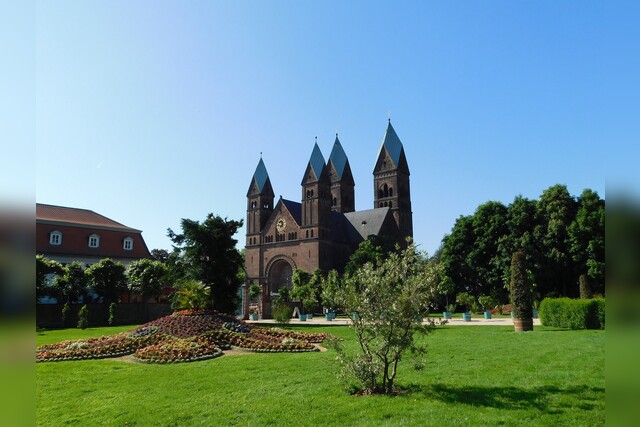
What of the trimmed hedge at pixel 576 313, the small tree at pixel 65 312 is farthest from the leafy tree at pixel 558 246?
the small tree at pixel 65 312

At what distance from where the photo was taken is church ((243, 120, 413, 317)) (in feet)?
226

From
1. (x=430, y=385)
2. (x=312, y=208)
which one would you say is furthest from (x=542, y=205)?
(x=430, y=385)

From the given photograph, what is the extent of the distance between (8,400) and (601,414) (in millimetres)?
8344

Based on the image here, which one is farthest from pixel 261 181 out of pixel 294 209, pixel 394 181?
pixel 394 181

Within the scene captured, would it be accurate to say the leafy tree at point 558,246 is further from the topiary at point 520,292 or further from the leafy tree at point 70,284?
the leafy tree at point 70,284

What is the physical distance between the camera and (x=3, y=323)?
1.79 metres

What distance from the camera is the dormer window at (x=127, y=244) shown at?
2029 inches

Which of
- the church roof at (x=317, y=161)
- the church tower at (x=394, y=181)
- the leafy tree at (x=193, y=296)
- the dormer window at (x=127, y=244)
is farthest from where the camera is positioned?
the church tower at (x=394, y=181)

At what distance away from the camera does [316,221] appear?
223 ft

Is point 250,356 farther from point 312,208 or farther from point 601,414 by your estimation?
point 312,208

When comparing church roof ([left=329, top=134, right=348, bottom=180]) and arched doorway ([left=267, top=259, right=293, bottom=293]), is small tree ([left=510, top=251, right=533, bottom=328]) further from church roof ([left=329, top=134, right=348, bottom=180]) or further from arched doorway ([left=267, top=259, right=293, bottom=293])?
church roof ([left=329, top=134, right=348, bottom=180])

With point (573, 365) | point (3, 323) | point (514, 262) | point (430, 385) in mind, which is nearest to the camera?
point (3, 323)

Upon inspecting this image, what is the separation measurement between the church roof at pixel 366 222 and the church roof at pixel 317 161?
10.6 m

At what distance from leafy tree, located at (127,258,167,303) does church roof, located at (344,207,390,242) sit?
36.5 metres
